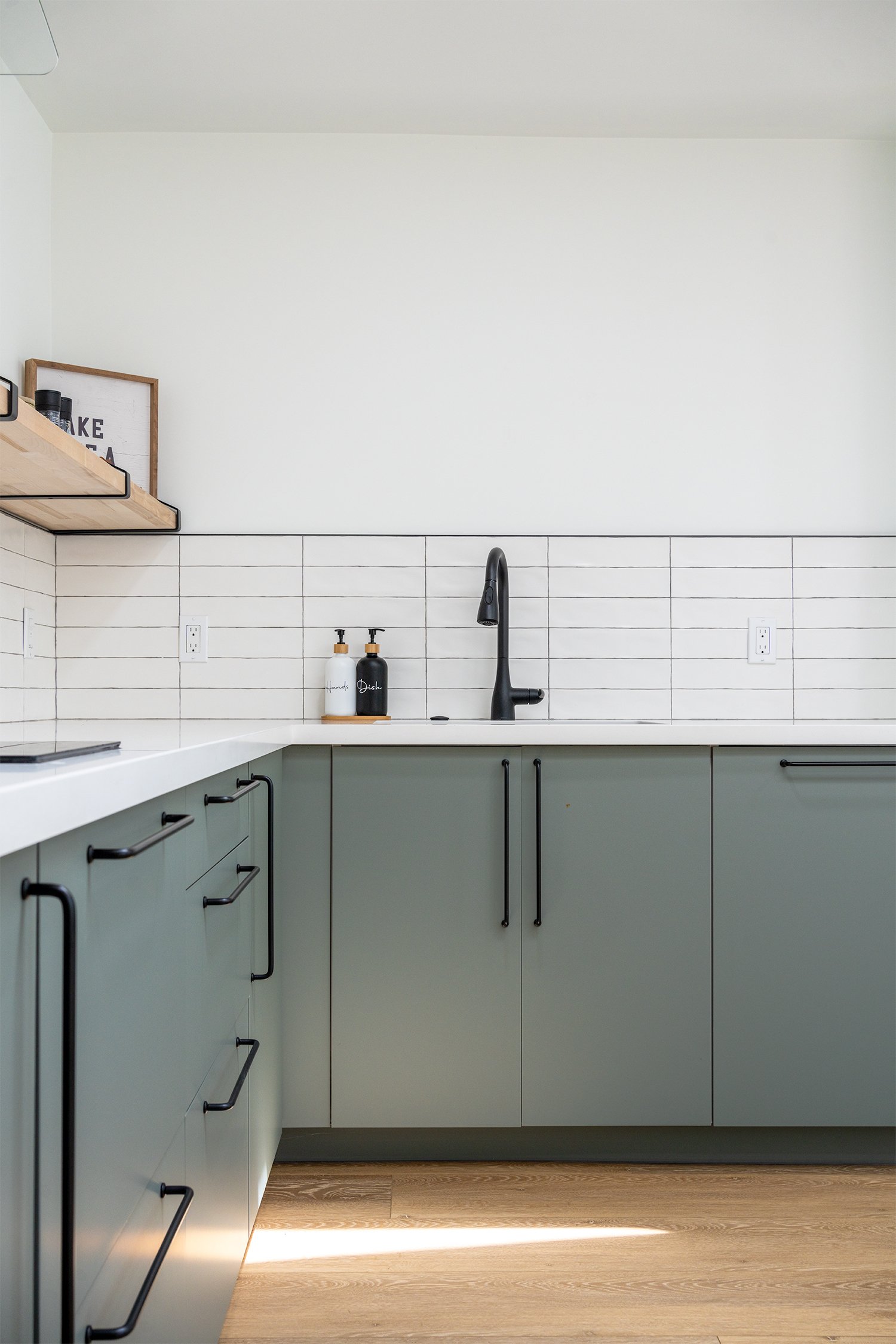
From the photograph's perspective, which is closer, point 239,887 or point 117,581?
point 239,887

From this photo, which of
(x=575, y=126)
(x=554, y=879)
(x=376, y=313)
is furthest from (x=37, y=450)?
(x=575, y=126)

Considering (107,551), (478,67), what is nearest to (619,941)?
(107,551)

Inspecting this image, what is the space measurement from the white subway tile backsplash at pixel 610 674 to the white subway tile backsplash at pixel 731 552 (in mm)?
275

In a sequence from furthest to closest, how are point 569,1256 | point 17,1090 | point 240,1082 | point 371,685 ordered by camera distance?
point 371,685 → point 569,1256 → point 240,1082 → point 17,1090

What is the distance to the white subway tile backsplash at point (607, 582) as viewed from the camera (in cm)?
228

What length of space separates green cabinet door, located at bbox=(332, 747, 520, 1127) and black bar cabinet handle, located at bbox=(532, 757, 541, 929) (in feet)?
0.12

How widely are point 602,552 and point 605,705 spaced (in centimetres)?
40

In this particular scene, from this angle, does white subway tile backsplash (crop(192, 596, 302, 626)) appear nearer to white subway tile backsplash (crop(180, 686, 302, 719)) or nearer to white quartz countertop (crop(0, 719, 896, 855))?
white subway tile backsplash (crop(180, 686, 302, 719))

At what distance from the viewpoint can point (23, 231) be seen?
212 cm

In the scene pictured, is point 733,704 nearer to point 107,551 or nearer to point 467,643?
point 467,643

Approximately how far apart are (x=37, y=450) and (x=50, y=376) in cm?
76

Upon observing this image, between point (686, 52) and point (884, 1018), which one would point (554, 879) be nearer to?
point (884, 1018)

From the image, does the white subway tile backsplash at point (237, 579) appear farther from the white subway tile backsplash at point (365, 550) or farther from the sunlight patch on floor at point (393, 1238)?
the sunlight patch on floor at point (393, 1238)

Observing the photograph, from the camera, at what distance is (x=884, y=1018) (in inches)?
69.2
